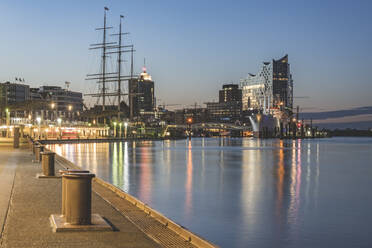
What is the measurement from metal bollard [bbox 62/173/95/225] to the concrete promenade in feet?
1.76

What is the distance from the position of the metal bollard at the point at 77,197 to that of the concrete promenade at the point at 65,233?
54 cm

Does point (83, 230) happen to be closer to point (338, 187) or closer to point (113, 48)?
point (338, 187)

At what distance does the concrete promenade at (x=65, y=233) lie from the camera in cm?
967

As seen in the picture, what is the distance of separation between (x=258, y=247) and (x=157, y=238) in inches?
179

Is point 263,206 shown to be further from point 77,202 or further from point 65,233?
point 65,233

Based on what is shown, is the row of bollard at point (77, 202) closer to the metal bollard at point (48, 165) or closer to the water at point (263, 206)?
the water at point (263, 206)

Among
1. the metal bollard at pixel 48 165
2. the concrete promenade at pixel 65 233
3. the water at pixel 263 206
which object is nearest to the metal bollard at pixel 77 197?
the concrete promenade at pixel 65 233

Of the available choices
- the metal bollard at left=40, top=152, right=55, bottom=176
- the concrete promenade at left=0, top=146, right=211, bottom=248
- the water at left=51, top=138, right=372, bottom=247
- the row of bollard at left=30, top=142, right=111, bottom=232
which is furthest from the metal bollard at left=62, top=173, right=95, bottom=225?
the metal bollard at left=40, top=152, right=55, bottom=176

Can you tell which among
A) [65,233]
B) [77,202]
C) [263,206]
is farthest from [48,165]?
[65,233]

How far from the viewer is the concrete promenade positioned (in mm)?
9672

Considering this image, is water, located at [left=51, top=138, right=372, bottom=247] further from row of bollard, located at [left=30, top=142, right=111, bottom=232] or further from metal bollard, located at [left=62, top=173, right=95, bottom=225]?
metal bollard, located at [left=62, top=173, right=95, bottom=225]

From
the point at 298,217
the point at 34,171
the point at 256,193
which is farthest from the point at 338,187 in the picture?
the point at 34,171

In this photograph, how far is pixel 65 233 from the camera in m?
10.3

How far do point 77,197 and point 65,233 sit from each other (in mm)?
805
